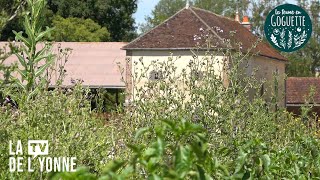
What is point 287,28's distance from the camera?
1087cm

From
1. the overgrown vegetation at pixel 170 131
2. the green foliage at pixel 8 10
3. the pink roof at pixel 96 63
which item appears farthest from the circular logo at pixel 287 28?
the pink roof at pixel 96 63

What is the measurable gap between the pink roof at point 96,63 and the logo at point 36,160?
3402 centimetres

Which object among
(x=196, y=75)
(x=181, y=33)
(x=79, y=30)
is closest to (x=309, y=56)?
(x=79, y=30)

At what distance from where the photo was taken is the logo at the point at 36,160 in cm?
552

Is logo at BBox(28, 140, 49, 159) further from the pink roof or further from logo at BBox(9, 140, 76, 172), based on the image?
the pink roof

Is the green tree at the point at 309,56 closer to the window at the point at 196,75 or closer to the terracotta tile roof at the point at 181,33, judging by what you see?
A: the terracotta tile roof at the point at 181,33

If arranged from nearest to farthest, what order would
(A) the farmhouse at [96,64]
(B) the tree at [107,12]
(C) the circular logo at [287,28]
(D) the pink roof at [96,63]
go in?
(C) the circular logo at [287,28] → (A) the farmhouse at [96,64] → (D) the pink roof at [96,63] → (B) the tree at [107,12]

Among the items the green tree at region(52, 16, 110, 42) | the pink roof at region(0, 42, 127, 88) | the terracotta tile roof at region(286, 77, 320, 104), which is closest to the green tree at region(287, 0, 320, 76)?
the terracotta tile roof at region(286, 77, 320, 104)

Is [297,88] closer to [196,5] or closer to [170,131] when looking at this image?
[196,5]

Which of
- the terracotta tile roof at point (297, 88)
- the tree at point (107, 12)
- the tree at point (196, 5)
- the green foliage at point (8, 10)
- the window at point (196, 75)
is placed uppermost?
the tree at point (196, 5)

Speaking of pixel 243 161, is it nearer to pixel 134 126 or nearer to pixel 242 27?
pixel 134 126

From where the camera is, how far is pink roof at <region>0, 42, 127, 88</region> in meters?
41.3

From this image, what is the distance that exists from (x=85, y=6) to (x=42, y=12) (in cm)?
5040

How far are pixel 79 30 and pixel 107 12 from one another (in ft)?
22.0
